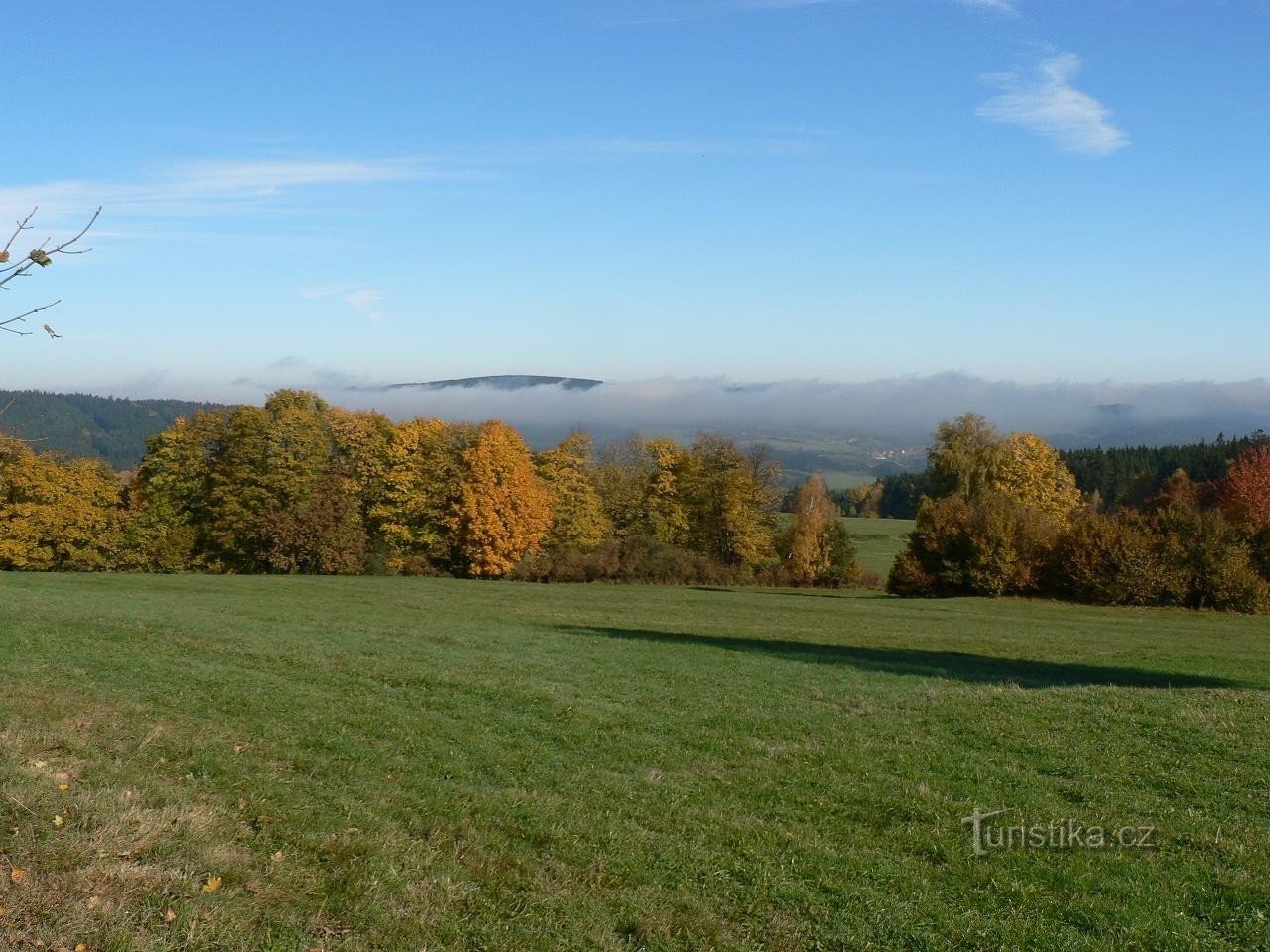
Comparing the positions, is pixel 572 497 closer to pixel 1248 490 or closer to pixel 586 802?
pixel 1248 490

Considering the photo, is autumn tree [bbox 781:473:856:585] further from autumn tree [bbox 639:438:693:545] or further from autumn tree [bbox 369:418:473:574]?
autumn tree [bbox 369:418:473:574]

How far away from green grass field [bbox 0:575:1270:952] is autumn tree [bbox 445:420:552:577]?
161 feet

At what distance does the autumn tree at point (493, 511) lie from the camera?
229 ft

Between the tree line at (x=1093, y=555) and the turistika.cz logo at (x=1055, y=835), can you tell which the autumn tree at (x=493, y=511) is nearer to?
the tree line at (x=1093, y=555)

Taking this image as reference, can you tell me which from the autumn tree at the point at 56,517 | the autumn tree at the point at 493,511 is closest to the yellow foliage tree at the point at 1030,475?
the autumn tree at the point at 493,511

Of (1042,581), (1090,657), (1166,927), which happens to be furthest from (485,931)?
(1042,581)

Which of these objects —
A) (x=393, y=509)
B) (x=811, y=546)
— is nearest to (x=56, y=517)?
(x=393, y=509)

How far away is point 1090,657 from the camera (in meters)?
28.1

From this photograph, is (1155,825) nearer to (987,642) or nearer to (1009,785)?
(1009,785)

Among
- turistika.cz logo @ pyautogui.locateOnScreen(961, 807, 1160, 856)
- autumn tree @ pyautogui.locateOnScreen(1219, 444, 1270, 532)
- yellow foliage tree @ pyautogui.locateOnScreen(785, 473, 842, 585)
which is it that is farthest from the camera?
yellow foliage tree @ pyautogui.locateOnScreen(785, 473, 842, 585)

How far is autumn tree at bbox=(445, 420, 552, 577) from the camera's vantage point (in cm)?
6994

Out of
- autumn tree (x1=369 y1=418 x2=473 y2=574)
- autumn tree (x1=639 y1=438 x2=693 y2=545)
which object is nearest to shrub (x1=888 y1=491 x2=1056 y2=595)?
autumn tree (x1=639 y1=438 x2=693 y2=545)

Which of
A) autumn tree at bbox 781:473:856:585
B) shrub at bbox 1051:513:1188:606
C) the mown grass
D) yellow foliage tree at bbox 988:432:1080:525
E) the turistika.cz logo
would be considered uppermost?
yellow foliage tree at bbox 988:432:1080:525

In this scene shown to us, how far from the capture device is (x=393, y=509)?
71.2 metres
